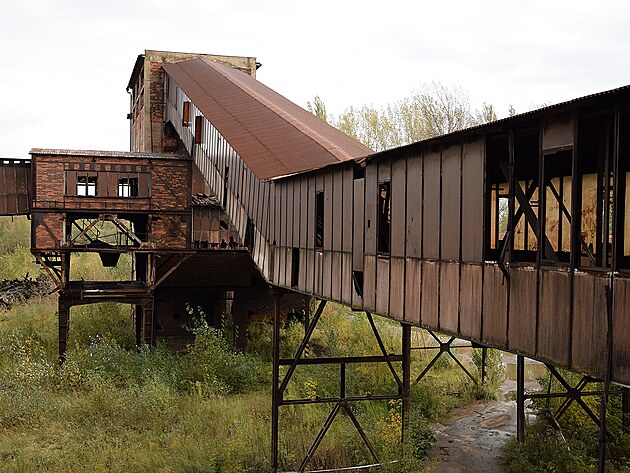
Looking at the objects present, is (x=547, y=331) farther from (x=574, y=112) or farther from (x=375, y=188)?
(x=375, y=188)

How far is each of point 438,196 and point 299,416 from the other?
386 inches

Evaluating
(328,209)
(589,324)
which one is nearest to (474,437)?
(328,209)

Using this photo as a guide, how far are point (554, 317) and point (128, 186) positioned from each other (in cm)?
1928

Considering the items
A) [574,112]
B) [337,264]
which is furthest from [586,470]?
[574,112]

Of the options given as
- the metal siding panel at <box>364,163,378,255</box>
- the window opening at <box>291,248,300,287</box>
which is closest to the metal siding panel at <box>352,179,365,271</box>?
the metal siding panel at <box>364,163,378,255</box>

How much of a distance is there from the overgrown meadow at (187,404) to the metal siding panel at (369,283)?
14.8 feet

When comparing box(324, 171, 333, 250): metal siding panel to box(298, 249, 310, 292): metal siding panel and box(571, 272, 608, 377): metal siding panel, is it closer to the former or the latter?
box(298, 249, 310, 292): metal siding panel

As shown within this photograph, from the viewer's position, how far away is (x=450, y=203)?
9125 millimetres

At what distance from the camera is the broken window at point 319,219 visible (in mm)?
13742

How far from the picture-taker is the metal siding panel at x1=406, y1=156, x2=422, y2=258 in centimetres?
999

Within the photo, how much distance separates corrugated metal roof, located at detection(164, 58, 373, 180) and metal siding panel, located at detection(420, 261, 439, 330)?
13.1ft

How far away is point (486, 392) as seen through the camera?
73.5 ft

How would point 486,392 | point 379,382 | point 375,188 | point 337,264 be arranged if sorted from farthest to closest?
point 486,392 → point 379,382 → point 337,264 → point 375,188

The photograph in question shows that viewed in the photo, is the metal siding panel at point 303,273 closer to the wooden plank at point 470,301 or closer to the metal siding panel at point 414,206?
the metal siding panel at point 414,206
